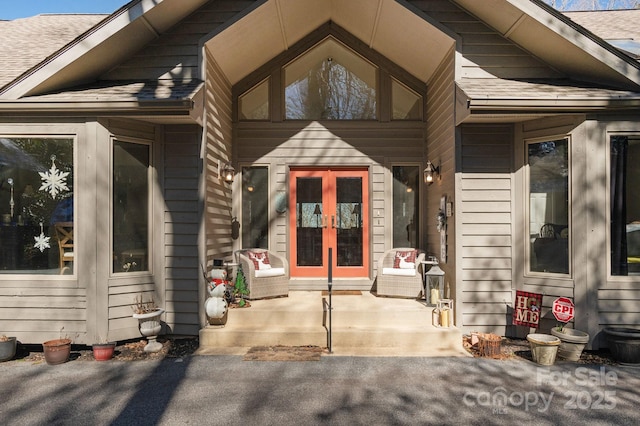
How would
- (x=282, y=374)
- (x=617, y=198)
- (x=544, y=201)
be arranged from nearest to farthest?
(x=282, y=374) < (x=617, y=198) < (x=544, y=201)

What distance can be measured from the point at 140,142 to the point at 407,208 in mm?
4093

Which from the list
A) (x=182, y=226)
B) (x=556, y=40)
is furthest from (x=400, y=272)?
(x=556, y=40)

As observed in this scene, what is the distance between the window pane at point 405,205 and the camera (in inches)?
256

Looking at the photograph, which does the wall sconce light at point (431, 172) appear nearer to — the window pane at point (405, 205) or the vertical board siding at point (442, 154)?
the vertical board siding at point (442, 154)

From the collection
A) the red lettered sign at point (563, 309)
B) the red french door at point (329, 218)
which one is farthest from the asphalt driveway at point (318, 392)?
the red french door at point (329, 218)

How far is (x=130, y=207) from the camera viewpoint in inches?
191

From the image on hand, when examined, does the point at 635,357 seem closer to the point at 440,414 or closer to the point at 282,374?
the point at 440,414

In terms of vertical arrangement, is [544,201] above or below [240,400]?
above

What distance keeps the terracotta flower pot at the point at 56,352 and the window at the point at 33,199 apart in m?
0.98

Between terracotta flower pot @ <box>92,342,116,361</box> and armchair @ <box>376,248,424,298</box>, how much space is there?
11.5 feet

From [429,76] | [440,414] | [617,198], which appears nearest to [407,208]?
[429,76]

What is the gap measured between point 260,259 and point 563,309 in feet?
12.8

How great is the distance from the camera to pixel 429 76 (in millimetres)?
6164

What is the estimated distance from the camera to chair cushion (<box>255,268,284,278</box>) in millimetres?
5523
